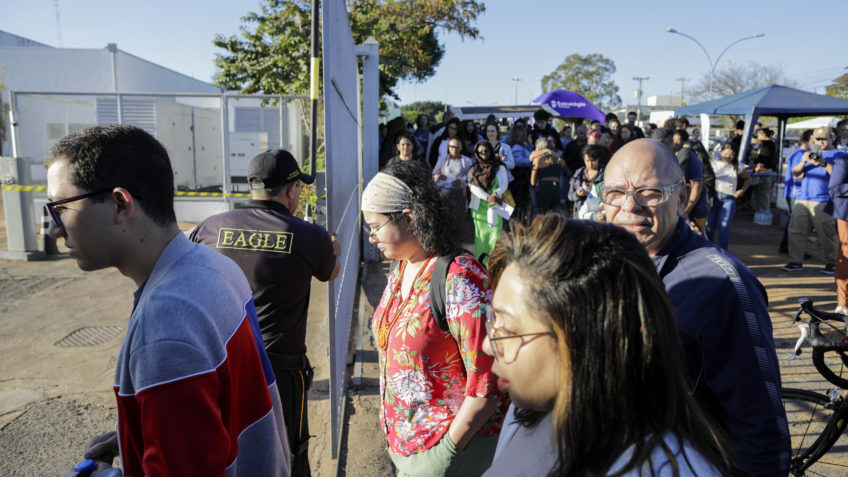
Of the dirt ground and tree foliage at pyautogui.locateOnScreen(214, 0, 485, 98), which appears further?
tree foliage at pyautogui.locateOnScreen(214, 0, 485, 98)

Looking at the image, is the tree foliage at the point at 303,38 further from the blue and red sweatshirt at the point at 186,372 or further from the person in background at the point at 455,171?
the blue and red sweatshirt at the point at 186,372

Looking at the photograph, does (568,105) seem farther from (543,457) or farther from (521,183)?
(543,457)

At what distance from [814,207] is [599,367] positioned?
31.4 feet

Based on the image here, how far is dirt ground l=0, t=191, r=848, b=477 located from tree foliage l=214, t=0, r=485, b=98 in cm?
752

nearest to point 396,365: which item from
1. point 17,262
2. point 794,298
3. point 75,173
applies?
point 75,173

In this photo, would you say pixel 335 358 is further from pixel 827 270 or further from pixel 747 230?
pixel 747 230

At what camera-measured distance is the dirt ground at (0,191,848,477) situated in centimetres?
382

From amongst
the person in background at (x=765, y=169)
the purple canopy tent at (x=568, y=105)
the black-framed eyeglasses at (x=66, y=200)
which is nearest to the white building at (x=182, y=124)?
the purple canopy tent at (x=568, y=105)

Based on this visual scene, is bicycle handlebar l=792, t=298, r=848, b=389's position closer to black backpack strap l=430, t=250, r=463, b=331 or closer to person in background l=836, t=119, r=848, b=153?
black backpack strap l=430, t=250, r=463, b=331

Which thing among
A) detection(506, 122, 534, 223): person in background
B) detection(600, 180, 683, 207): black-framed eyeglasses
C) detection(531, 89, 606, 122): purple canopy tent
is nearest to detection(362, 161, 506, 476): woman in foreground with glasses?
detection(600, 180, 683, 207): black-framed eyeglasses

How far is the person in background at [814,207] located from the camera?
334 inches

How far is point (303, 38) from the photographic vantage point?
13.5 meters

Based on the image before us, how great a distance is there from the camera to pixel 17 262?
9.24m

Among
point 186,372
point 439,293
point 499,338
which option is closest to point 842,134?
point 439,293
